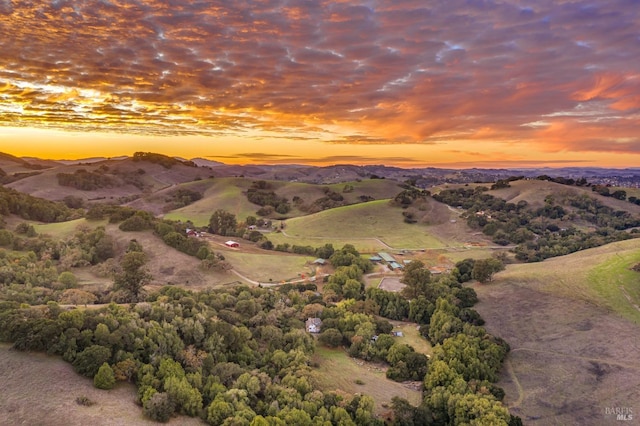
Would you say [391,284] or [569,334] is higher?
[569,334]

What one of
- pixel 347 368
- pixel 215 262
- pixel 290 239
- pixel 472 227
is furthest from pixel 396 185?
pixel 347 368

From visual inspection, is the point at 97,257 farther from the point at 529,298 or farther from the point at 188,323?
the point at 529,298

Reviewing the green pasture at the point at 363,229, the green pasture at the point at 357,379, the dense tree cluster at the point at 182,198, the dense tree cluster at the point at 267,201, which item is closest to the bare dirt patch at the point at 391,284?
the green pasture at the point at 363,229

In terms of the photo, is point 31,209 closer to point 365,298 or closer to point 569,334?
point 365,298

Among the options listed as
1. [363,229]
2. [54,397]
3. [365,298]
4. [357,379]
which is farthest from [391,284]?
[54,397]

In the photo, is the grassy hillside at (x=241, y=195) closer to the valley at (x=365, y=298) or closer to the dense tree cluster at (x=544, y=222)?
the valley at (x=365, y=298)

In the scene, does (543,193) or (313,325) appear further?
(543,193)

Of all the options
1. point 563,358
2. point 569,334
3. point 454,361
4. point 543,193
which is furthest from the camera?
point 543,193
